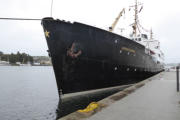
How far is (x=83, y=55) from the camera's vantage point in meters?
7.75

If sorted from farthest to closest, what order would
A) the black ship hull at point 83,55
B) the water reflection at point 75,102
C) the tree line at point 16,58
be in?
the tree line at point 16,58
the black ship hull at point 83,55
the water reflection at point 75,102

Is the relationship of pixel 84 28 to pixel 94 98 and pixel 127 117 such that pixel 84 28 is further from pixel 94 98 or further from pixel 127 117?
pixel 127 117

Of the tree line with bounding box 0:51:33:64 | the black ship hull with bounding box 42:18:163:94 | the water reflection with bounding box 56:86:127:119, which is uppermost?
the tree line with bounding box 0:51:33:64

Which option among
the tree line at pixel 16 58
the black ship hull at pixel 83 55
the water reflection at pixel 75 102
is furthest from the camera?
the tree line at pixel 16 58

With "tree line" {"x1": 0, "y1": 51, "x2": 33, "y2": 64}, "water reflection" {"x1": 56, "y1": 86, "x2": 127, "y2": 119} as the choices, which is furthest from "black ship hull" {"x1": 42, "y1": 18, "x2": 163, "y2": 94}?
"tree line" {"x1": 0, "y1": 51, "x2": 33, "y2": 64}

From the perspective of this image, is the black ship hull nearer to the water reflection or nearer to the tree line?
the water reflection

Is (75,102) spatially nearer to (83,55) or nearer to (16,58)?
(83,55)

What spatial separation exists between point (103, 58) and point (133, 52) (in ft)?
10.7

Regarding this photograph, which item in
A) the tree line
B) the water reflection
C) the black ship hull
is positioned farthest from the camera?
the tree line

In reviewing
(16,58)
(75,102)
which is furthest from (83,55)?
(16,58)

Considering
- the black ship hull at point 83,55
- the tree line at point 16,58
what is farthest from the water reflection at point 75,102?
the tree line at point 16,58

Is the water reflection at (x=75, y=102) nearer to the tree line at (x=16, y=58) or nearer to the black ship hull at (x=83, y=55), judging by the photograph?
the black ship hull at (x=83, y=55)

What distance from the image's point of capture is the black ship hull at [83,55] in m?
7.23

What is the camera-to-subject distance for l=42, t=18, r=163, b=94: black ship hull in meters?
7.23
